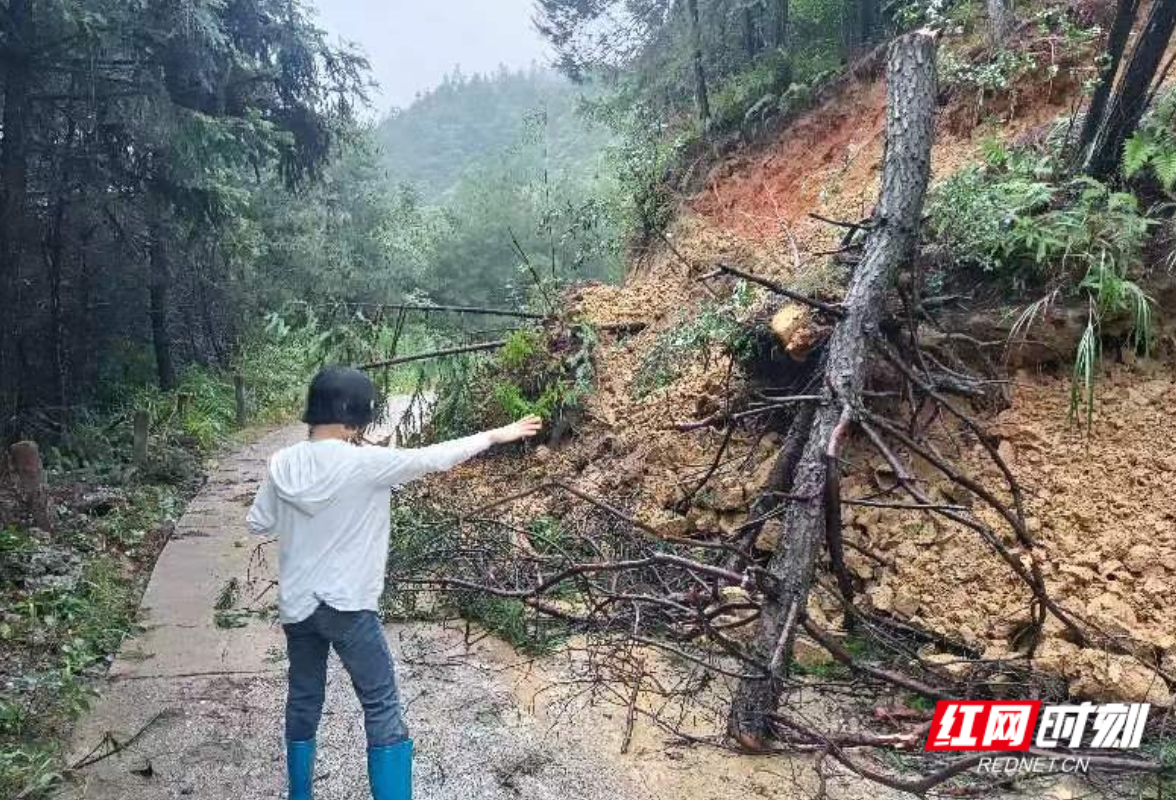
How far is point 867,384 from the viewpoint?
5.24 meters

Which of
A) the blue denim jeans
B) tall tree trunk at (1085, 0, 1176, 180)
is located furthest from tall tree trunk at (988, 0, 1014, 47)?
the blue denim jeans

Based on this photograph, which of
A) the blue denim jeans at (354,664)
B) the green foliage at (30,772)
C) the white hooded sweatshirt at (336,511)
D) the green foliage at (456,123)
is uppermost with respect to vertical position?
the green foliage at (456,123)

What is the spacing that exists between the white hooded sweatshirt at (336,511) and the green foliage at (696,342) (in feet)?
10.2

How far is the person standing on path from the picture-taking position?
2.91 m

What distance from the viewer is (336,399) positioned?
118 inches

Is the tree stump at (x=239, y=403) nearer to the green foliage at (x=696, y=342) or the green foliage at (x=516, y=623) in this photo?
the green foliage at (x=696, y=342)

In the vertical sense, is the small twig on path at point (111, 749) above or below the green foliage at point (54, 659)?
above

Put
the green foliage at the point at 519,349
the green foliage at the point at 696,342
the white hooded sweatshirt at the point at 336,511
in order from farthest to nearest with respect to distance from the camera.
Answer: the green foliage at the point at 519,349 < the green foliage at the point at 696,342 < the white hooded sweatshirt at the point at 336,511

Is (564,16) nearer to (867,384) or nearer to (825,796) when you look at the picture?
(867,384)

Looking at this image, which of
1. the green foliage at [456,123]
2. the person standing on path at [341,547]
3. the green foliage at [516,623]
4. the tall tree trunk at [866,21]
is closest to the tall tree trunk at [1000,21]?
the tall tree trunk at [866,21]

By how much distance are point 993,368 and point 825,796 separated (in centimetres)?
292

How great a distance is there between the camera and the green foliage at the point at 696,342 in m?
5.73

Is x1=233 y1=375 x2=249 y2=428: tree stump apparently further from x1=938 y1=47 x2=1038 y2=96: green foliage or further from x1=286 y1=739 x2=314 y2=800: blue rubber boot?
x1=286 y1=739 x2=314 y2=800: blue rubber boot

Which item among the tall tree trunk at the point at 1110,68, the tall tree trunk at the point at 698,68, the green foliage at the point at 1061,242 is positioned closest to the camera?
the green foliage at the point at 1061,242
